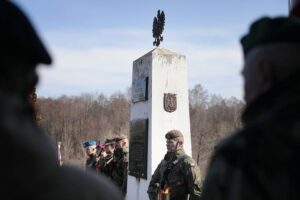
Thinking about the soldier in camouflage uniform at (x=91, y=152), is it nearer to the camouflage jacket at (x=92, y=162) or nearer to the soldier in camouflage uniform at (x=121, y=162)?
the camouflage jacket at (x=92, y=162)

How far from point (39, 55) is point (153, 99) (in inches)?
264

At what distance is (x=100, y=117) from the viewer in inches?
2087

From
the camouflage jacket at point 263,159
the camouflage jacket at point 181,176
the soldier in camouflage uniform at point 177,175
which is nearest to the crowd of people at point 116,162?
the soldier in camouflage uniform at point 177,175

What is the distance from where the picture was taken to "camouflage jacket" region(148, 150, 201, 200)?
554 cm

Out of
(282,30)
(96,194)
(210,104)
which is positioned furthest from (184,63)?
(210,104)

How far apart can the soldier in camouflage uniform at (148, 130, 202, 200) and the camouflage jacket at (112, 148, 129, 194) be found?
2.92 metres

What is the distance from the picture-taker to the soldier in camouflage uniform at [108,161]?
938 cm

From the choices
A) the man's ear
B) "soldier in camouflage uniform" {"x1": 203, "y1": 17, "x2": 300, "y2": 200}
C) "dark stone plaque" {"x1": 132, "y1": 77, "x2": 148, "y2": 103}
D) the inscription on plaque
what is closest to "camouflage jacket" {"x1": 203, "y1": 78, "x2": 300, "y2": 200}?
"soldier in camouflage uniform" {"x1": 203, "y1": 17, "x2": 300, "y2": 200}

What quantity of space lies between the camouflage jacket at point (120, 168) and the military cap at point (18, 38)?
794 cm

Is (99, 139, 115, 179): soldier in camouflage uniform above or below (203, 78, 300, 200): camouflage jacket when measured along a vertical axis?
above

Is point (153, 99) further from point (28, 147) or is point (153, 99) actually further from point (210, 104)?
point (210, 104)

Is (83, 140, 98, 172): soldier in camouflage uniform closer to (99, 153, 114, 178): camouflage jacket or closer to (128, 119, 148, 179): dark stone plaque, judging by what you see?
(99, 153, 114, 178): camouflage jacket

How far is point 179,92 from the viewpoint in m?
8.02

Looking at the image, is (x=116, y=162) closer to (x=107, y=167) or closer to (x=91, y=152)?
(x=107, y=167)
